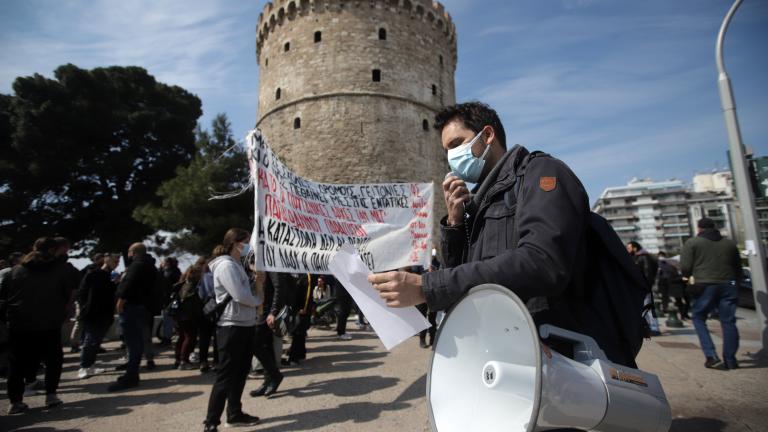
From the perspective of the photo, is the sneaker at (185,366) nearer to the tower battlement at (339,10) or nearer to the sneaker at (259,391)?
the sneaker at (259,391)

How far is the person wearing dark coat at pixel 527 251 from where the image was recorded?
106 centimetres

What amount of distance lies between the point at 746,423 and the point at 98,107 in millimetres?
25801

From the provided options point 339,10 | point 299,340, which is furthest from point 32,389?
point 339,10

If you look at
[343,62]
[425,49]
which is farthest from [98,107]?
[425,49]

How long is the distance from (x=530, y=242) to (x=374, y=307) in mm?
562

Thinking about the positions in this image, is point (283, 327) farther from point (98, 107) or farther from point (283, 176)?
point (98, 107)

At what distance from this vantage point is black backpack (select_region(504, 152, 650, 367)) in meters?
1.19

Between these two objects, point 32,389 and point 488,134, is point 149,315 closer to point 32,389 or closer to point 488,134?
point 32,389

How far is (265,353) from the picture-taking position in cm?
430

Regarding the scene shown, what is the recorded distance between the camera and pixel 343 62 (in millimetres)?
20453

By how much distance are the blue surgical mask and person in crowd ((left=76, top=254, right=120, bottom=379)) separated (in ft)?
18.9

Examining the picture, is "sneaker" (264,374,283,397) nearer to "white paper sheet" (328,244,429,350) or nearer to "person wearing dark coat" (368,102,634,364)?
"white paper sheet" (328,244,429,350)

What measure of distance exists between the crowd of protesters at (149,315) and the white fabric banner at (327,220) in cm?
35

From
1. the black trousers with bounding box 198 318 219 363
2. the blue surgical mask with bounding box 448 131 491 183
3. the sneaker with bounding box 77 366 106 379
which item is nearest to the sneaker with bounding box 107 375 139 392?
the black trousers with bounding box 198 318 219 363
